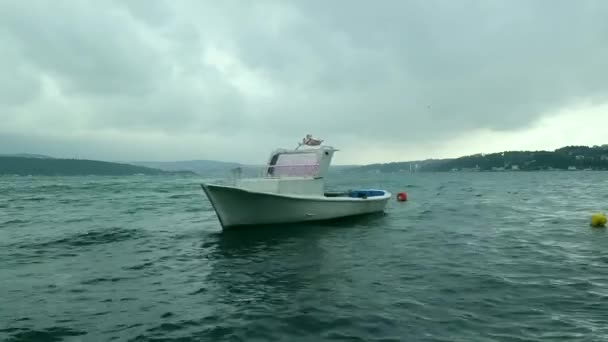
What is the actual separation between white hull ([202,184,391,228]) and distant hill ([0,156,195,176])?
168m

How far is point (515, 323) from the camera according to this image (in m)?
6.46

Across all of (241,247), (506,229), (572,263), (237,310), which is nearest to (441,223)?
(506,229)

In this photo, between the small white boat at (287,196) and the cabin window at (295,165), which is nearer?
the small white boat at (287,196)

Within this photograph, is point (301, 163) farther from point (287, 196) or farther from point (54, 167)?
point (54, 167)

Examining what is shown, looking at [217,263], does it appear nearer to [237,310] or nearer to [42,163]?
[237,310]

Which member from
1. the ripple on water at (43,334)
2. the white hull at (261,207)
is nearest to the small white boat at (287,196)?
the white hull at (261,207)

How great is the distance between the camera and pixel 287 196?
1614cm

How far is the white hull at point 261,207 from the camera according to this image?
15.4 m

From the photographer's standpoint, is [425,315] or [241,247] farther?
[241,247]

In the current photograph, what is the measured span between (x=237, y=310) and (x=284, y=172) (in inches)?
491

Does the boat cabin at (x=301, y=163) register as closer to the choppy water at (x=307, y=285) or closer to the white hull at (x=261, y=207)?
the white hull at (x=261, y=207)

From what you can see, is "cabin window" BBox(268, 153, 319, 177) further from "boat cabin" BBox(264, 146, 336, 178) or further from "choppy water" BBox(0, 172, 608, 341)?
"choppy water" BBox(0, 172, 608, 341)

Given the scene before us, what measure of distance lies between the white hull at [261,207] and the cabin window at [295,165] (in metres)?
2.02

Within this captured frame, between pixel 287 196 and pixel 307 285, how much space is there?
7532 millimetres
